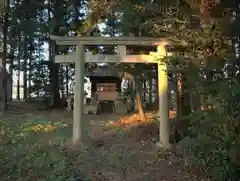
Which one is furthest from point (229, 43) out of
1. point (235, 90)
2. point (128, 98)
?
point (128, 98)

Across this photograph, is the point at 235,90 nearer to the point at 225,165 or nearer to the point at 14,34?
the point at 225,165

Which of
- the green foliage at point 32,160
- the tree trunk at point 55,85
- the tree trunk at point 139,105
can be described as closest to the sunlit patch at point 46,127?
the green foliage at point 32,160

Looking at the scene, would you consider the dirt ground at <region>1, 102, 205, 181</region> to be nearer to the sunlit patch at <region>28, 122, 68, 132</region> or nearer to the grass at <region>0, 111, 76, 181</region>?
the grass at <region>0, 111, 76, 181</region>

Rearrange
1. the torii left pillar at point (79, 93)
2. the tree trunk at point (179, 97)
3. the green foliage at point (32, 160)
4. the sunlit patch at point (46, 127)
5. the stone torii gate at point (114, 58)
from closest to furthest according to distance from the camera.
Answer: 1. the green foliage at point (32, 160)
2. the tree trunk at point (179, 97)
3. the stone torii gate at point (114, 58)
4. the torii left pillar at point (79, 93)
5. the sunlit patch at point (46, 127)

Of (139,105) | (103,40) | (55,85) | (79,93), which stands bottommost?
(139,105)

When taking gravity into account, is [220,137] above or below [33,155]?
above

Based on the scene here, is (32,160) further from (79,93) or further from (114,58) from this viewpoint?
(114,58)

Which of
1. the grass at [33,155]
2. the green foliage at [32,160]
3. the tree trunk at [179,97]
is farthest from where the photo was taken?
the tree trunk at [179,97]

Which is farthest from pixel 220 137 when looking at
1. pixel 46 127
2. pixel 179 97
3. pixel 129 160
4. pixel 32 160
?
pixel 46 127

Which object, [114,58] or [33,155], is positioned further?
[114,58]

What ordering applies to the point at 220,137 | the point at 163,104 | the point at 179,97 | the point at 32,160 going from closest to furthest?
1. the point at 220,137
2. the point at 32,160
3. the point at 179,97
4. the point at 163,104

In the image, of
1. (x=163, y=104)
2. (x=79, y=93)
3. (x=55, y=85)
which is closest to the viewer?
(x=163, y=104)

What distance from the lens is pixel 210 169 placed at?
15.9ft

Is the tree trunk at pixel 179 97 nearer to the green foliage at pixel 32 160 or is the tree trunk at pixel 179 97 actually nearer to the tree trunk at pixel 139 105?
the green foliage at pixel 32 160
